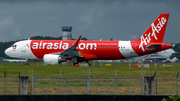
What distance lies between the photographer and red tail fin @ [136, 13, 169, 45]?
159ft

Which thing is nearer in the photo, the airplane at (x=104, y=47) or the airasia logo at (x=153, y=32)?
the airplane at (x=104, y=47)

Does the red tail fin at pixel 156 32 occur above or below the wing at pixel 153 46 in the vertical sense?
above

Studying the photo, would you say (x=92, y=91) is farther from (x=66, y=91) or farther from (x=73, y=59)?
(x=73, y=59)

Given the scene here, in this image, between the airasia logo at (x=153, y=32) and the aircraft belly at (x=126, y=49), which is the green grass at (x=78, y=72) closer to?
the aircraft belly at (x=126, y=49)

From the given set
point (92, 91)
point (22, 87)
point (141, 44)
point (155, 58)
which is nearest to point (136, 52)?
point (141, 44)

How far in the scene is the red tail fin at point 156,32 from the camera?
48562mm

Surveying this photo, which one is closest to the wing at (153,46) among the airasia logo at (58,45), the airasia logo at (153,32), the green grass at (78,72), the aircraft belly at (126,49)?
the airasia logo at (153,32)

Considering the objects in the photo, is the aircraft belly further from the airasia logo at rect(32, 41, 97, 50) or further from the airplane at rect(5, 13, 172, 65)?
the airasia logo at rect(32, 41, 97, 50)

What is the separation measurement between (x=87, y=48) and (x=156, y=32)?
9.42 metres

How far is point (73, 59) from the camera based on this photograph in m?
47.1

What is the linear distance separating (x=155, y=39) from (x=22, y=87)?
3106 centimetres

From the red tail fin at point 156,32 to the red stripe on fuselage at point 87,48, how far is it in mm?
3803

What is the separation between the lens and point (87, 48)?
47969 mm
